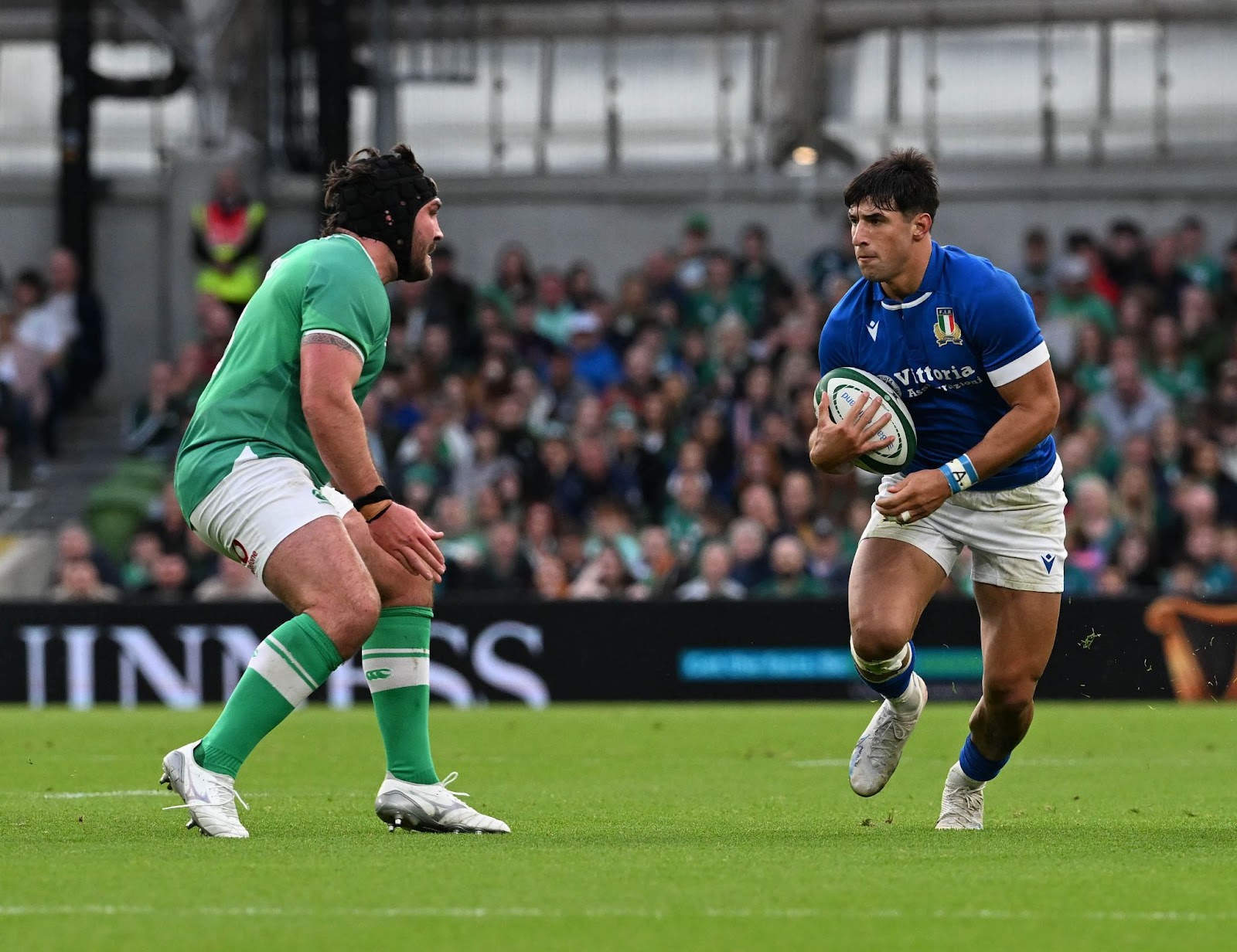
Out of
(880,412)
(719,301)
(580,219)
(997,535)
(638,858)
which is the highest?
(580,219)

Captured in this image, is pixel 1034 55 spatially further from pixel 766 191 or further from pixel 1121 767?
pixel 1121 767

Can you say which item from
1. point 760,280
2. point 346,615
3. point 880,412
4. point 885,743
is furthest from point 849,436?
point 760,280

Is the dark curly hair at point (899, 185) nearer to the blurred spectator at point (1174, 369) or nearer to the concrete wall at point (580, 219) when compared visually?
the blurred spectator at point (1174, 369)

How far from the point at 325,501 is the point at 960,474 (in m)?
2.17

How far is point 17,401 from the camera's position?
21.3m

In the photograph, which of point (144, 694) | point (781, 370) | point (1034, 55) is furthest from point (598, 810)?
point (1034, 55)

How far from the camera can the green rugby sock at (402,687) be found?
7168mm

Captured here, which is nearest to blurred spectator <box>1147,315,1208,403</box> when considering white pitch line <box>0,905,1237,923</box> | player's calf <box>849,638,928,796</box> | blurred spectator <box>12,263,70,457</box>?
blurred spectator <box>12,263,70,457</box>

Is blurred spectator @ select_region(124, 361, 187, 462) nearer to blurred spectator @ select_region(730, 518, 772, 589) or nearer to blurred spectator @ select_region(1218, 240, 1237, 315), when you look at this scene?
blurred spectator @ select_region(730, 518, 772, 589)

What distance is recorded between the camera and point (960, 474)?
24.1ft

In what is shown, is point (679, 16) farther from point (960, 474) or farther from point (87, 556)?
point (960, 474)

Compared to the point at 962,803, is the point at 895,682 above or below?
above

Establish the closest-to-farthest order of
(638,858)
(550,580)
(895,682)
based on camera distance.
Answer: (638,858) → (895,682) → (550,580)

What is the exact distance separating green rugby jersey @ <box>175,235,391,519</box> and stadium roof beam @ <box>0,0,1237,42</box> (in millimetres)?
17586
